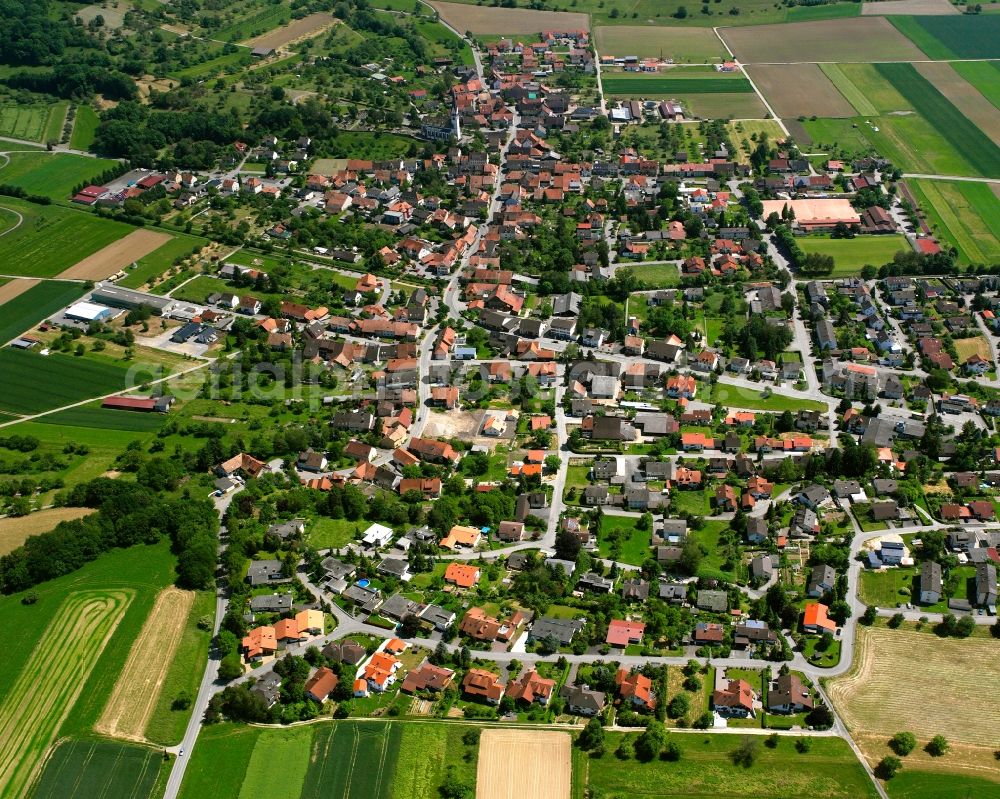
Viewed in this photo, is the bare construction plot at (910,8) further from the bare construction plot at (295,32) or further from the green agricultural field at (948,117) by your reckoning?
the bare construction plot at (295,32)

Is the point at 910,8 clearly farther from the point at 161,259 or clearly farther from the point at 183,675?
the point at 183,675

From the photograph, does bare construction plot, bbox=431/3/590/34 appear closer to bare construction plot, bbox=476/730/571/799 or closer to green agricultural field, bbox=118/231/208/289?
green agricultural field, bbox=118/231/208/289

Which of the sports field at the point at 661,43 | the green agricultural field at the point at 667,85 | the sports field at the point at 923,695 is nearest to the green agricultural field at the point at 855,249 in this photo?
the green agricultural field at the point at 667,85

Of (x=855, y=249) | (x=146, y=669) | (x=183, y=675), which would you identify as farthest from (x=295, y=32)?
(x=183, y=675)

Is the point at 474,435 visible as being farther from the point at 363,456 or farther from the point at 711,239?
the point at 711,239

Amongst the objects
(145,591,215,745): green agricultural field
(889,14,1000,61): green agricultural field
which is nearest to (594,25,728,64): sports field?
(889,14,1000,61): green agricultural field
